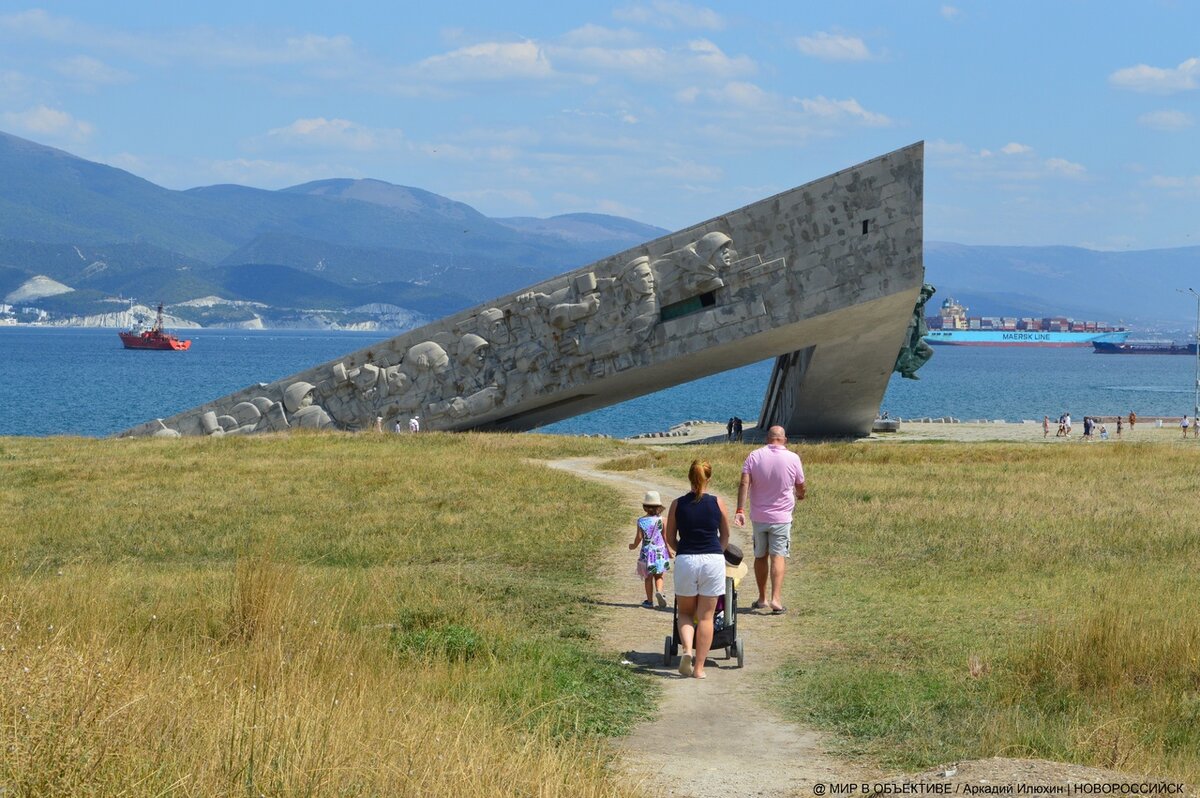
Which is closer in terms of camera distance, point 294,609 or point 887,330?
point 294,609

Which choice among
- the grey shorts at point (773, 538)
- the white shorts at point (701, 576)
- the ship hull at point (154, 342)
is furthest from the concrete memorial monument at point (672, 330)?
the ship hull at point (154, 342)

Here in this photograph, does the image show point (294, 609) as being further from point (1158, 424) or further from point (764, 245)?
point (1158, 424)

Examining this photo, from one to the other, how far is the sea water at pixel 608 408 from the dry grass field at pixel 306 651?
102 ft

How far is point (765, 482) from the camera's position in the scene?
9.20 meters

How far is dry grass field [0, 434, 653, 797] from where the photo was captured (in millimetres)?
4672

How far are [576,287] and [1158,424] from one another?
2507 cm

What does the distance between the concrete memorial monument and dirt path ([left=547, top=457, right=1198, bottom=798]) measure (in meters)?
14.7

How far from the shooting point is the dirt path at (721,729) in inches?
213

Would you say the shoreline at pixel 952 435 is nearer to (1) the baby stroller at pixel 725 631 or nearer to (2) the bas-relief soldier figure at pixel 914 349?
(2) the bas-relief soldier figure at pixel 914 349

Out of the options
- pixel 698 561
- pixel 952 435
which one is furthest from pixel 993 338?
pixel 698 561

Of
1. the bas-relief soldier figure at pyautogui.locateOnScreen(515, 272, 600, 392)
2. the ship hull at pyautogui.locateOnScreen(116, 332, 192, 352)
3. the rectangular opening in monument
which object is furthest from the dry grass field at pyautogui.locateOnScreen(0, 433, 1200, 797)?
the ship hull at pyautogui.locateOnScreen(116, 332, 192, 352)

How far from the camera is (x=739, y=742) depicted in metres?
6.00

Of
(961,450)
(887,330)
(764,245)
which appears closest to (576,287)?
(764,245)

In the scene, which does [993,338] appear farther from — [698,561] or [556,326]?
[698,561]
